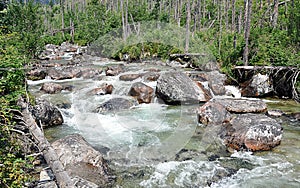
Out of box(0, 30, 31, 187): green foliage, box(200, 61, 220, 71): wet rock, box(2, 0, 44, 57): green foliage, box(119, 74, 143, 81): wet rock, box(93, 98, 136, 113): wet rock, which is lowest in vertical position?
box(93, 98, 136, 113): wet rock

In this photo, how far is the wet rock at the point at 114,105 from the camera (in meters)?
14.6

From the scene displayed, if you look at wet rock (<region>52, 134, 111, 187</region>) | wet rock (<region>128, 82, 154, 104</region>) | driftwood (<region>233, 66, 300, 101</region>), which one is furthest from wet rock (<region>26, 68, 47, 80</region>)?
wet rock (<region>52, 134, 111, 187</region>)

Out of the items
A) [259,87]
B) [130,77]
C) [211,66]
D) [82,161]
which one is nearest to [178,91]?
[259,87]

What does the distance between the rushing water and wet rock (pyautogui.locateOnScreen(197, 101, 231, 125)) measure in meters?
0.46

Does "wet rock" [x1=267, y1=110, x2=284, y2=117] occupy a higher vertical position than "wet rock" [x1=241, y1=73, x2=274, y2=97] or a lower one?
lower

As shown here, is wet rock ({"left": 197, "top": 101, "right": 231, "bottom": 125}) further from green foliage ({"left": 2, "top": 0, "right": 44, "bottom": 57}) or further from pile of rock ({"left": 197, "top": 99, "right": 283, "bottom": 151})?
green foliage ({"left": 2, "top": 0, "right": 44, "bottom": 57})

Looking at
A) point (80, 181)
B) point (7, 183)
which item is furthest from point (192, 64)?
point (7, 183)

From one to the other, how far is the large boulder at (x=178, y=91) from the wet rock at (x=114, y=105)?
6.15 ft

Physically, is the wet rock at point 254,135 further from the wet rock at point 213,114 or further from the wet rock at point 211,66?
the wet rock at point 211,66

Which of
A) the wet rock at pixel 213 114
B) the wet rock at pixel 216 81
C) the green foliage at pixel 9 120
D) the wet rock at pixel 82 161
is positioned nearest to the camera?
the green foliage at pixel 9 120

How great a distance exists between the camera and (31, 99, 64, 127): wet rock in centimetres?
1186

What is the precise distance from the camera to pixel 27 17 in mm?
32250

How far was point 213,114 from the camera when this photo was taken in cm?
1238

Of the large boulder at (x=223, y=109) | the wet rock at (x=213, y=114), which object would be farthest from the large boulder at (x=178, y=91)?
the wet rock at (x=213, y=114)
